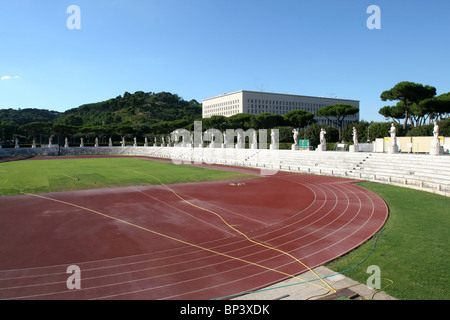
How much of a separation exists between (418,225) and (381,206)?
289 cm

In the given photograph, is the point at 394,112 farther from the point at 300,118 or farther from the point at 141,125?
the point at 141,125

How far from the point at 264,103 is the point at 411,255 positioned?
117133mm

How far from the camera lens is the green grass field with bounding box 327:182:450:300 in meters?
5.29

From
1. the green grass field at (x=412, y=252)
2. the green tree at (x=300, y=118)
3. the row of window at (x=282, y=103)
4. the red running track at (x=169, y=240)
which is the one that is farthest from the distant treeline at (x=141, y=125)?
the red running track at (x=169, y=240)

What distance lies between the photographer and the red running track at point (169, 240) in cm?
581

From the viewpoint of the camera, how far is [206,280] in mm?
5938

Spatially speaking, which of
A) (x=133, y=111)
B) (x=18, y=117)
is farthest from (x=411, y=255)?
(x=133, y=111)

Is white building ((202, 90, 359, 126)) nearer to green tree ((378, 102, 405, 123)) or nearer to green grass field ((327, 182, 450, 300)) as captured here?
green tree ((378, 102, 405, 123))

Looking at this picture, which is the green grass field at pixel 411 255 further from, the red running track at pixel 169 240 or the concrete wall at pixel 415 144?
the concrete wall at pixel 415 144

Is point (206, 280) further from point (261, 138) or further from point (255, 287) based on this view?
point (261, 138)

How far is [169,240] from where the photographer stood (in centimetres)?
841

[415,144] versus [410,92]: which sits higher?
[410,92]
